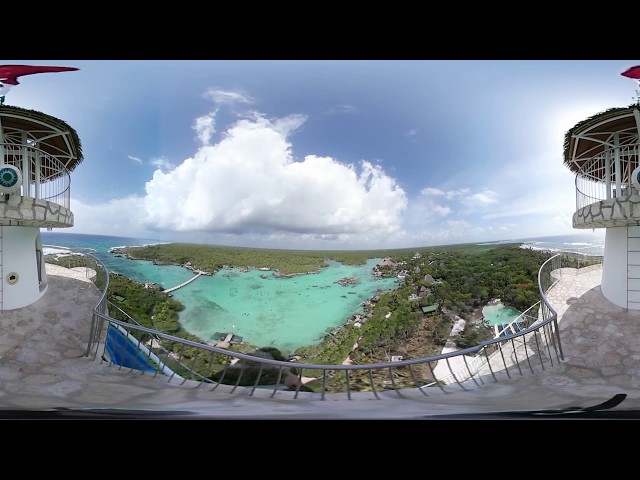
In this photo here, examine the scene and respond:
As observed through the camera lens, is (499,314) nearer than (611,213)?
No

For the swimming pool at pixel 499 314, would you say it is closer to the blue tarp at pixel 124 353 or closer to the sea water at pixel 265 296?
the sea water at pixel 265 296

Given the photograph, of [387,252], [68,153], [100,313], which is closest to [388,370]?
[387,252]

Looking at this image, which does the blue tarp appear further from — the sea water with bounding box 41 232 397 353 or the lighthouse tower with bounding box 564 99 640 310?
the lighthouse tower with bounding box 564 99 640 310

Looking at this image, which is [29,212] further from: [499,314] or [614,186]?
[614,186]

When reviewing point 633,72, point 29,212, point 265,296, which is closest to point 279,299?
point 265,296

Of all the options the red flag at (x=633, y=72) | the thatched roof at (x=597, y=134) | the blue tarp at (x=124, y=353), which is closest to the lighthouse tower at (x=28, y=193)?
the blue tarp at (x=124, y=353)

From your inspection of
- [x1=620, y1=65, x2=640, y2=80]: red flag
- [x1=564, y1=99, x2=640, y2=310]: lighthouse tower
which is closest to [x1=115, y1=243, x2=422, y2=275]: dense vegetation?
[x1=564, y1=99, x2=640, y2=310]: lighthouse tower

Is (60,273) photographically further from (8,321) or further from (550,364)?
(550,364)
